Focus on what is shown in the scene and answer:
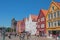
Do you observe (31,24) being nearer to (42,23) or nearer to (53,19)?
(42,23)

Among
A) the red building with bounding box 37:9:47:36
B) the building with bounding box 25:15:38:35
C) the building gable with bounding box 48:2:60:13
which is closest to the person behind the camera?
the building gable with bounding box 48:2:60:13

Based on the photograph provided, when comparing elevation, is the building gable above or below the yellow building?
above

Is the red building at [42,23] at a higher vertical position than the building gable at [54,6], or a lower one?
lower

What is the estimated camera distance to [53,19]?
66.1 m

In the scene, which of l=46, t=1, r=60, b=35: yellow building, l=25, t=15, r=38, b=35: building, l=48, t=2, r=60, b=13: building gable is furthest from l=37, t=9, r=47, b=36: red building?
l=25, t=15, r=38, b=35: building

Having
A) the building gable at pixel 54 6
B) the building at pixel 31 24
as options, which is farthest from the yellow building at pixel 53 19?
the building at pixel 31 24

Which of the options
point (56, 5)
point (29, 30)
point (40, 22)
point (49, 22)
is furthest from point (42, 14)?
point (29, 30)

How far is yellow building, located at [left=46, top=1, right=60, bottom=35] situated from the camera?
63.0 metres

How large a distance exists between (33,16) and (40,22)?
55.0ft

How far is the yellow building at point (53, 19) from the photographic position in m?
63.0

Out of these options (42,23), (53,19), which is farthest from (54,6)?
(42,23)

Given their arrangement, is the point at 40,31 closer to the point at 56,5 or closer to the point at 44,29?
the point at 44,29

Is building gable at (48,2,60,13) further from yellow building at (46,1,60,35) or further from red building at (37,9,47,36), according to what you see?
red building at (37,9,47,36)

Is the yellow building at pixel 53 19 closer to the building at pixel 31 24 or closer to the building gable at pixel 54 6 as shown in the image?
the building gable at pixel 54 6
